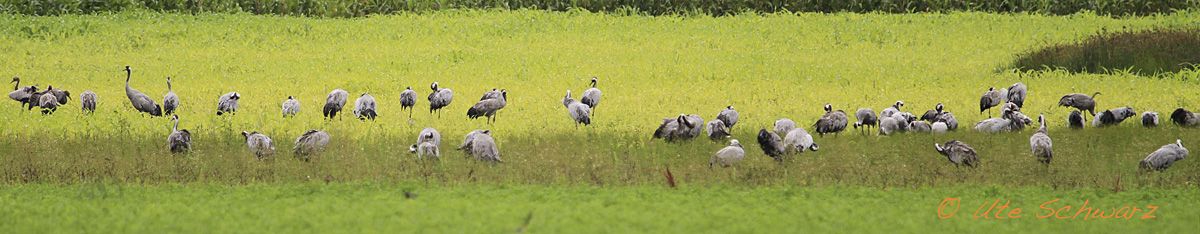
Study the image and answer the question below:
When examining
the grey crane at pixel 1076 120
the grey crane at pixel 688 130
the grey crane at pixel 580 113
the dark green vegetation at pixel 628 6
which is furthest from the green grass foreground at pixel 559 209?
the dark green vegetation at pixel 628 6

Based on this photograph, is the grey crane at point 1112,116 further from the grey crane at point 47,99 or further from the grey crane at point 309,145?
the grey crane at point 47,99

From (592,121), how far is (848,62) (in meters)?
9.23

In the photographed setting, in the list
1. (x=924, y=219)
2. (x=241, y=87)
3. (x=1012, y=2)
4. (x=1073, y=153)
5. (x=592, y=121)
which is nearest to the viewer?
(x=924, y=219)

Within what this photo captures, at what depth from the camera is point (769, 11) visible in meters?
33.1

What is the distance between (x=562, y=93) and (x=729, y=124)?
513cm

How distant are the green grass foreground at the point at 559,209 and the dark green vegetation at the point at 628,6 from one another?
70.0ft

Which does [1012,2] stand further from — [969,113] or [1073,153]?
[1073,153]

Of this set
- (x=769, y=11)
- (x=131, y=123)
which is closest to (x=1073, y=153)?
(x=131, y=123)

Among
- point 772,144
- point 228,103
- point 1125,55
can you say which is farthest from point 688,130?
point 1125,55

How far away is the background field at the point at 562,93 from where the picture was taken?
11.8 metres

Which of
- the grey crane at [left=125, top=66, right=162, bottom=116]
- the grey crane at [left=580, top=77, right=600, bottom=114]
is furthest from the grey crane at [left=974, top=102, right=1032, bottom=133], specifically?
the grey crane at [left=125, top=66, right=162, bottom=116]

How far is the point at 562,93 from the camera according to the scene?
781 inches

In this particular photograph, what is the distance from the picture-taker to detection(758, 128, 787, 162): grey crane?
12.6 metres

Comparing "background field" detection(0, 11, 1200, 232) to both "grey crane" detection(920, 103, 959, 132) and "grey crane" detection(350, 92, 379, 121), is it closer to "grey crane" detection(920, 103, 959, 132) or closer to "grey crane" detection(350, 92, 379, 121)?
"grey crane" detection(350, 92, 379, 121)
